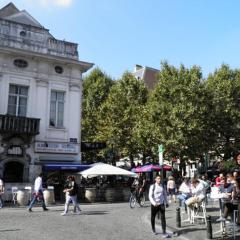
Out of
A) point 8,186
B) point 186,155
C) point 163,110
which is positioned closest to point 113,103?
point 163,110

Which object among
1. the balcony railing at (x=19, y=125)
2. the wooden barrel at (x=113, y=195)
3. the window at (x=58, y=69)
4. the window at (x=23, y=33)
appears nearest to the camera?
the balcony railing at (x=19, y=125)

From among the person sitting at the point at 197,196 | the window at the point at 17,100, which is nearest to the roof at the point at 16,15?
the window at the point at 17,100

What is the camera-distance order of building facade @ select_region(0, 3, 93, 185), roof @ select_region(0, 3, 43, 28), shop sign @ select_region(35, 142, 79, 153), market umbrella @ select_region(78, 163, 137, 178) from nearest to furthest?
market umbrella @ select_region(78, 163, 137, 178) < building facade @ select_region(0, 3, 93, 185) < shop sign @ select_region(35, 142, 79, 153) < roof @ select_region(0, 3, 43, 28)

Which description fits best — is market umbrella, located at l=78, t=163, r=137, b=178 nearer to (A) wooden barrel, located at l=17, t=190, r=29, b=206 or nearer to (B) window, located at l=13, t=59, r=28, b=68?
(A) wooden barrel, located at l=17, t=190, r=29, b=206

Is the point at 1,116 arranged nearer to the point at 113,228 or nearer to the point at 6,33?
the point at 6,33

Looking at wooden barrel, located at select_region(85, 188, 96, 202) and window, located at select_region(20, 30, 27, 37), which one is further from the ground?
window, located at select_region(20, 30, 27, 37)

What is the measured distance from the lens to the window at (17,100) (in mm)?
26797

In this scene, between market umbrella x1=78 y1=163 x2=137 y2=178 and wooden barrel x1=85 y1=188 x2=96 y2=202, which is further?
wooden barrel x1=85 y1=188 x2=96 y2=202

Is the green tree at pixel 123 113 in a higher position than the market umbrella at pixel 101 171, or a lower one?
higher

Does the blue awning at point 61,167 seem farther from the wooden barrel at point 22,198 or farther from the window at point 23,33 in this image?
the window at point 23,33

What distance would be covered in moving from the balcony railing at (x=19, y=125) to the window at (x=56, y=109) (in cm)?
215

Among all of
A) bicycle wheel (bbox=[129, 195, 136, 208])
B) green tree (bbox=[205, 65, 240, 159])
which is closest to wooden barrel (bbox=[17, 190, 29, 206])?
bicycle wheel (bbox=[129, 195, 136, 208])

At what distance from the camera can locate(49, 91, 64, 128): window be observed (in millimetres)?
28000

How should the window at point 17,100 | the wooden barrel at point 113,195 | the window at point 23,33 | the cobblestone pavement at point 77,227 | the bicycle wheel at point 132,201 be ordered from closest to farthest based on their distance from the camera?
the cobblestone pavement at point 77,227
the bicycle wheel at point 132,201
the wooden barrel at point 113,195
the window at point 17,100
the window at point 23,33
